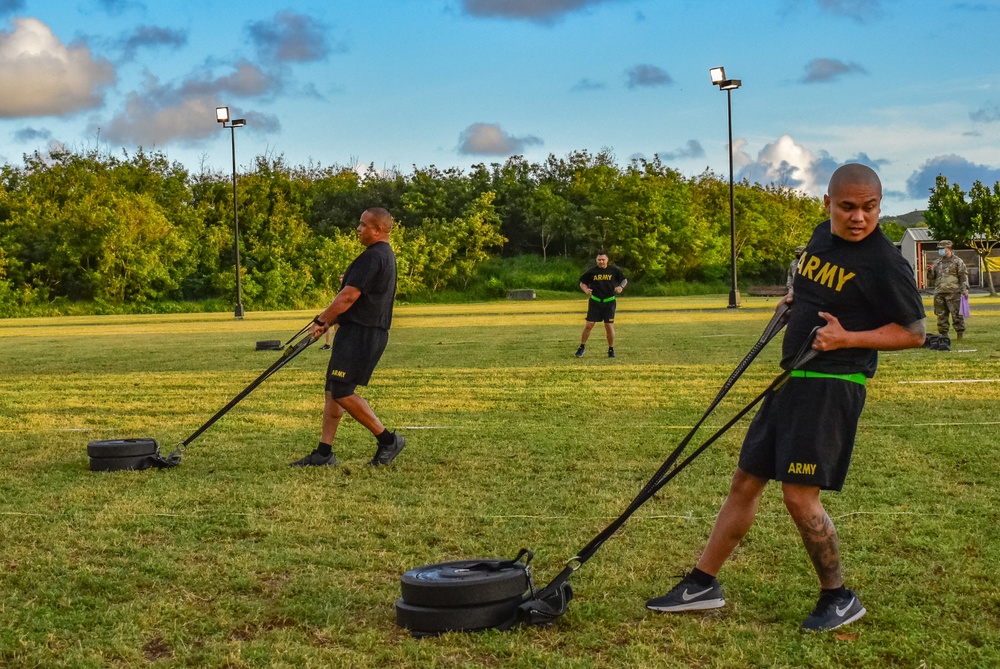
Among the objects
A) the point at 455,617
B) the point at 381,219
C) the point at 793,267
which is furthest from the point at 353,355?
the point at 793,267

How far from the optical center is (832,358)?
12.9ft

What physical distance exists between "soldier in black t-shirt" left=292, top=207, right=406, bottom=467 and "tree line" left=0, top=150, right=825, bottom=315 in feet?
157

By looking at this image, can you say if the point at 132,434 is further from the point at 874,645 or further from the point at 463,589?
the point at 874,645

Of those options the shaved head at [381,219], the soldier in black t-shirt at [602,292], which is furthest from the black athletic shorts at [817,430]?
the soldier in black t-shirt at [602,292]

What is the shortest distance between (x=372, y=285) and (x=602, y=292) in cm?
1044

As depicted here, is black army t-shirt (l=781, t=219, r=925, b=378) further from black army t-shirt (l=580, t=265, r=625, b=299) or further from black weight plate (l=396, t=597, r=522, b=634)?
black army t-shirt (l=580, t=265, r=625, b=299)

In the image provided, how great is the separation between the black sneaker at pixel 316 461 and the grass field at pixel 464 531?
112 millimetres

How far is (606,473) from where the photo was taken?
746cm

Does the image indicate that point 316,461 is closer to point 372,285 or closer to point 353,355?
point 353,355

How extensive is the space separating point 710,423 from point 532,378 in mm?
4633

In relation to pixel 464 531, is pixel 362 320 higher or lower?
higher

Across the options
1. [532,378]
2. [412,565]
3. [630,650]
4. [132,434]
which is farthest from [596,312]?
[630,650]

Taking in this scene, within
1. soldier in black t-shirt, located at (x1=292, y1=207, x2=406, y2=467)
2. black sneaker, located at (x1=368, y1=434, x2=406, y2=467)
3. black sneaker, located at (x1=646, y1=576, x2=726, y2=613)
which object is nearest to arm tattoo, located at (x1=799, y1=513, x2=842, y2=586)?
black sneaker, located at (x1=646, y1=576, x2=726, y2=613)

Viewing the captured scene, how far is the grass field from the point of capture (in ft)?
13.1
